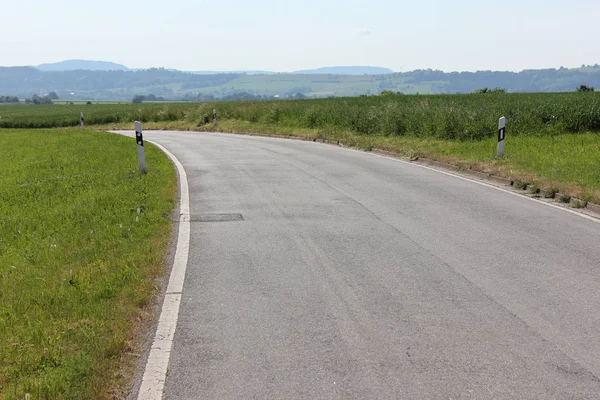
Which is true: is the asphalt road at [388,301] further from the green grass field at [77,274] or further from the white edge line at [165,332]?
the green grass field at [77,274]

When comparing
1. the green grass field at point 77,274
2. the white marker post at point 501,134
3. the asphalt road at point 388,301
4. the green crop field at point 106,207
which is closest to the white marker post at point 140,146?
the green grass field at point 77,274

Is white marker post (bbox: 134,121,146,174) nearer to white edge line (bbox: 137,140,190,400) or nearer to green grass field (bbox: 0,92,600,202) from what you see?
white edge line (bbox: 137,140,190,400)

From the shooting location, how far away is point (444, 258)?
6.76 metres

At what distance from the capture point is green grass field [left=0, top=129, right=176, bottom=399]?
3965mm

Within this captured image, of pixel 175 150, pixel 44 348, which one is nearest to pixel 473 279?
pixel 44 348

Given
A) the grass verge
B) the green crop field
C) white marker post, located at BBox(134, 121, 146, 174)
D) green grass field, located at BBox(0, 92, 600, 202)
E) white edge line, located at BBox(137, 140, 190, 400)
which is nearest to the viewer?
white edge line, located at BBox(137, 140, 190, 400)

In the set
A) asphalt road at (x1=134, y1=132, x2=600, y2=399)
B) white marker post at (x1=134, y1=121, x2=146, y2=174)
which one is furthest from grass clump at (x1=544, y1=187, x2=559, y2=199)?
white marker post at (x1=134, y1=121, x2=146, y2=174)

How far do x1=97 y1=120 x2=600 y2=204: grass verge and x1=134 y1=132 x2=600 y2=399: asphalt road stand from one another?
1715 millimetres

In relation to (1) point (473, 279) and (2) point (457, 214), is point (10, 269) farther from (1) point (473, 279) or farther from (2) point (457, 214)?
(2) point (457, 214)

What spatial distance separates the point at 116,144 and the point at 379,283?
1694cm

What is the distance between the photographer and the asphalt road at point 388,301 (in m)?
3.92

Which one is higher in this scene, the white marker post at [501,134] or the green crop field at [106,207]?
→ the white marker post at [501,134]

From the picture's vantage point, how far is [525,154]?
15.1m

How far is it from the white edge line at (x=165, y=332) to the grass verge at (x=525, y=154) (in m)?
7.10
